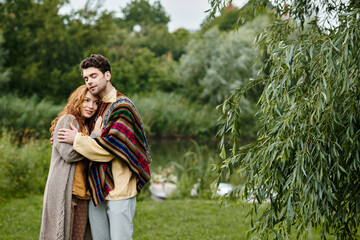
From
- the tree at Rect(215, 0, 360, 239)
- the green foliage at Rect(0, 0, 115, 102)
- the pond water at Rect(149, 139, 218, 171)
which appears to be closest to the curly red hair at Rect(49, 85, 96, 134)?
the tree at Rect(215, 0, 360, 239)

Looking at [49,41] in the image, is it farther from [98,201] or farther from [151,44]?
[98,201]

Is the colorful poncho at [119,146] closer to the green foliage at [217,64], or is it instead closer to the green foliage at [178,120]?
the green foliage at [217,64]

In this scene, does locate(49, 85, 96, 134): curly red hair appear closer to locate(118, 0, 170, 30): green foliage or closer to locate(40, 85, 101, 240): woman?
locate(40, 85, 101, 240): woman

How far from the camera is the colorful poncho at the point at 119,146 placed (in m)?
2.75

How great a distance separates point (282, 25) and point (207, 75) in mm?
18170

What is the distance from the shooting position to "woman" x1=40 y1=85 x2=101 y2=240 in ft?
9.18

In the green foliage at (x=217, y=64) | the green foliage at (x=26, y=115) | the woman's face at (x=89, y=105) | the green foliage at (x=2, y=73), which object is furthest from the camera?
the green foliage at (x=217, y=64)

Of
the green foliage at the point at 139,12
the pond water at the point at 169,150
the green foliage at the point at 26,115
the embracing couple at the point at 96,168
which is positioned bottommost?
the embracing couple at the point at 96,168

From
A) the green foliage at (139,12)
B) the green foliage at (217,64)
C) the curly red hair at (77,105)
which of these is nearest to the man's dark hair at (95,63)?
the curly red hair at (77,105)

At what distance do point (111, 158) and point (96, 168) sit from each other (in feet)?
0.51

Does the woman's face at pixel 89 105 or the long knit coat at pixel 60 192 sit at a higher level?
the woman's face at pixel 89 105

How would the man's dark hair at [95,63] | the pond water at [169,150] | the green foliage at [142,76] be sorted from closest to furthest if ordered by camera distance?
the man's dark hair at [95,63] → the pond water at [169,150] → the green foliage at [142,76]

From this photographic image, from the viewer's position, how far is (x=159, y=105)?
2195 cm

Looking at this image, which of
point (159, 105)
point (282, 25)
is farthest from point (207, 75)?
point (282, 25)
